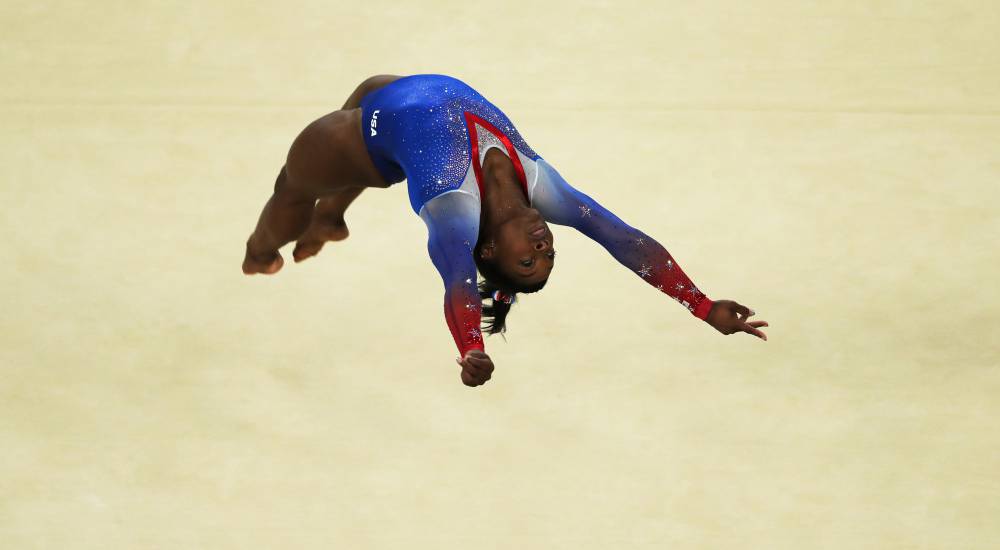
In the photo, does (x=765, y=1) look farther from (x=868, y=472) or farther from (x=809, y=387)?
(x=868, y=472)

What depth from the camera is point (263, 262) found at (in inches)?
181

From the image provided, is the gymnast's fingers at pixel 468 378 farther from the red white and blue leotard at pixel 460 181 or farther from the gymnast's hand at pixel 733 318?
the gymnast's hand at pixel 733 318

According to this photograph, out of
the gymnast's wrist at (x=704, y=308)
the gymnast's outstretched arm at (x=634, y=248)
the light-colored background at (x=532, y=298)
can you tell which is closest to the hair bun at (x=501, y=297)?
the gymnast's outstretched arm at (x=634, y=248)

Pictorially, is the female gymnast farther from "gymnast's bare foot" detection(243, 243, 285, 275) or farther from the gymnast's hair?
"gymnast's bare foot" detection(243, 243, 285, 275)

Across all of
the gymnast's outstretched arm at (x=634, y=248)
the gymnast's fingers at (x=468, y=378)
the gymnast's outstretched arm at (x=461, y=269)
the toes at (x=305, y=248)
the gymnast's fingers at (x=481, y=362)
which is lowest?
the gymnast's fingers at (x=468, y=378)

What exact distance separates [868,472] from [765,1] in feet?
11.5

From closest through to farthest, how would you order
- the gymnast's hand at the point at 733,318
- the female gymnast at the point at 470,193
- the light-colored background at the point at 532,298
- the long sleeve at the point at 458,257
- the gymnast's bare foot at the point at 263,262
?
the long sleeve at the point at 458,257 < the female gymnast at the point at 470,193 < the gymnast's hand at the point at 733,318 < the light-colored background at the point at 532,298 < the gymnast's bare foot at the point at 263,262

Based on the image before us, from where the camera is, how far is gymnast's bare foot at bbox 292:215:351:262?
4.61 meters

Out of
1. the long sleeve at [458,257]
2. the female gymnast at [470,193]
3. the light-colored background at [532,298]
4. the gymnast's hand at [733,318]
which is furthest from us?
the light-colored background at [532,298]

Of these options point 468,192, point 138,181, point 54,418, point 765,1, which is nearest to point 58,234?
point 138,181

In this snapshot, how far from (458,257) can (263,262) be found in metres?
1.40

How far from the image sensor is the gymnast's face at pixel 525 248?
346 centimetres

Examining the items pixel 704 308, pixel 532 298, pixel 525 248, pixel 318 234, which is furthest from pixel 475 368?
pixel 532 298

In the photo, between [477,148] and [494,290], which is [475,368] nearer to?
[494,290]
